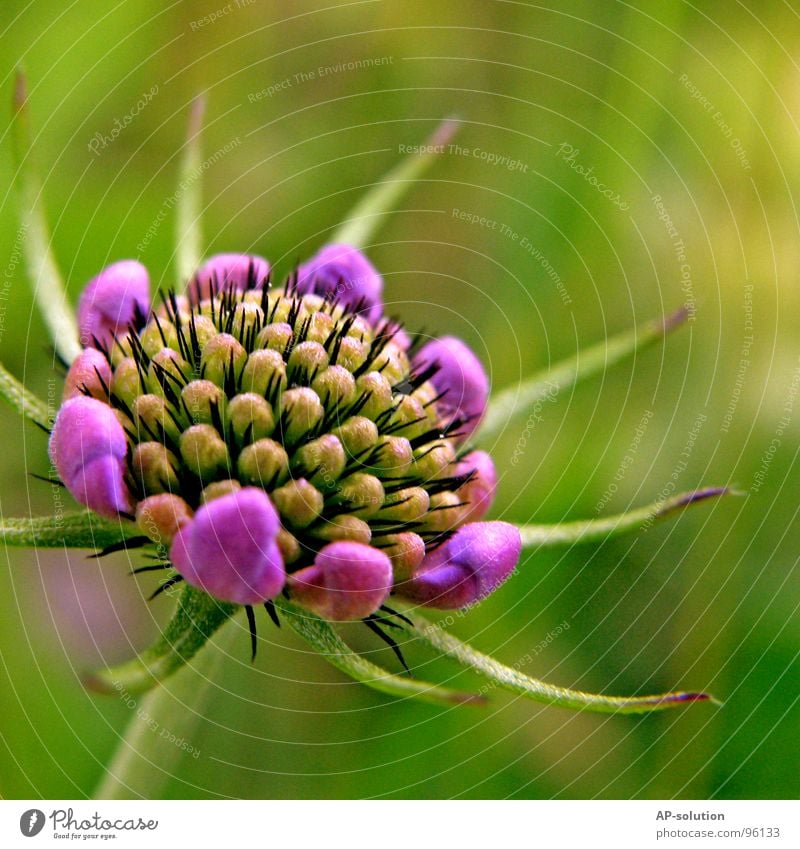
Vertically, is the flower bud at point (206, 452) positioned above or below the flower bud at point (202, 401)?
below

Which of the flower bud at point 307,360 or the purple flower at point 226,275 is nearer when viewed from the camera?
the flower bud at point 307,360

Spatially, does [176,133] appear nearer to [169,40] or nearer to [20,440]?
[169,40]

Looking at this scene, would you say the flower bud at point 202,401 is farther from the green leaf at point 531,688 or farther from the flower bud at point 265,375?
the green leaf at point 531,688

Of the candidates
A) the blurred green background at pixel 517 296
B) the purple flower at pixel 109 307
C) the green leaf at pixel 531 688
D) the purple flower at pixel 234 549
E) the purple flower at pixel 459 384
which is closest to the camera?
the purple flower at pixel 234 549

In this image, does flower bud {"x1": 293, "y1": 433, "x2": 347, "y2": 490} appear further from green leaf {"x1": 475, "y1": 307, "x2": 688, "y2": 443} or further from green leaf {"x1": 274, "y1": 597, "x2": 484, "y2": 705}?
green leaf {"x1": 475, "y1": 307, "x2": 688, "y2": 443}
